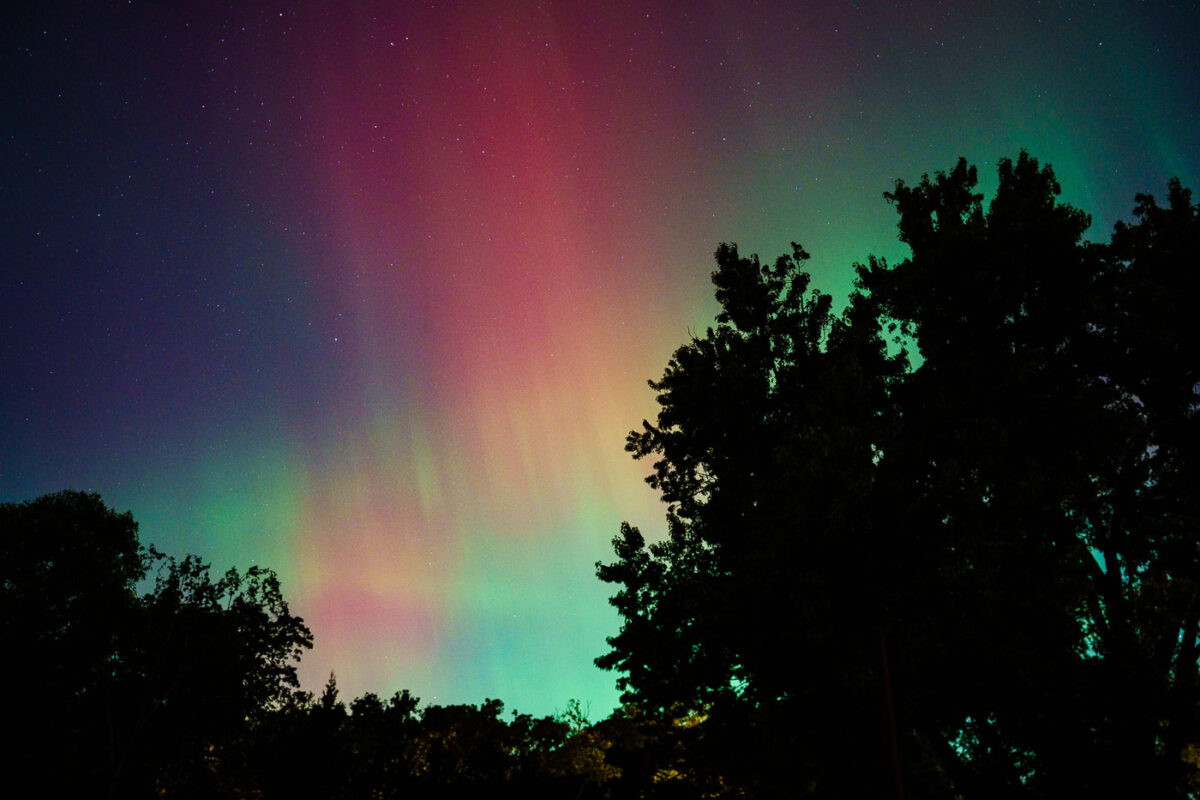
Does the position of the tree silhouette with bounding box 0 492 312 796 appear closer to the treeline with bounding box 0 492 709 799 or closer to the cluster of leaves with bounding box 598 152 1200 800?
the treeline with bounding box 0 492 709 799

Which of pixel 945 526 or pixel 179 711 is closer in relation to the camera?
pixel 945 526

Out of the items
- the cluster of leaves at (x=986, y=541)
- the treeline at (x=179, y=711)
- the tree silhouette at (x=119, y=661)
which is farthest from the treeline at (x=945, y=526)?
the tree silhouette at (x=119, y=661)

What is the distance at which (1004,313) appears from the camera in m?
16.6

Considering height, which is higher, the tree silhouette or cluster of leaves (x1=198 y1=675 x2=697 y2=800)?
the tree silhouette

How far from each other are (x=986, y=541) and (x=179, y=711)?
3336 cm

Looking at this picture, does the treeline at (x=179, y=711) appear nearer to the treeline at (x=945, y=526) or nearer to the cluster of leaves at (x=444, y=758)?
the cluster of leaves at (x=444, y=758)

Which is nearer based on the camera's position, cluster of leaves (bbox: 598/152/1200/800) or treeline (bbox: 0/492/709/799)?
cluster of leaves (bbox: 598/152/1200/800)

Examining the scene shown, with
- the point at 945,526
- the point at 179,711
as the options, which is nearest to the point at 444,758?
the point at 179,711

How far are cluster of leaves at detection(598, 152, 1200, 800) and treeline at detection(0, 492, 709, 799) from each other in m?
12.2

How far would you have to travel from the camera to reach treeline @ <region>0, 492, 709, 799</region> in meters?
26.5

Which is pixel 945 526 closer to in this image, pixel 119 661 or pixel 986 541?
pixel 986 541

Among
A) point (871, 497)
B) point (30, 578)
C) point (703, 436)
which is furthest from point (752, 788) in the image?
point (30, 578)

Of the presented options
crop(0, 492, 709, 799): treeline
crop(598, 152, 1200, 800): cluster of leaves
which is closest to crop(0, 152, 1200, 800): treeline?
crop(598, 152, 1200, 800): cluster of leaves

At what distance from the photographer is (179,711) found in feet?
96.6
